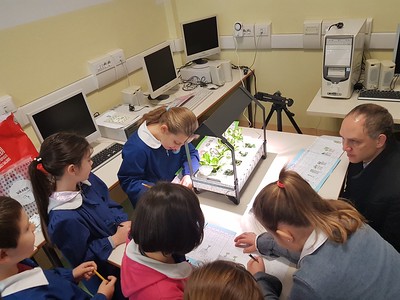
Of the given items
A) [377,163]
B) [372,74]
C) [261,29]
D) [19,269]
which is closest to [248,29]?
[261,29]

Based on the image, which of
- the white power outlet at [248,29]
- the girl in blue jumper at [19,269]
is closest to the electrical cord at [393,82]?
the white power outlet at [248,29]

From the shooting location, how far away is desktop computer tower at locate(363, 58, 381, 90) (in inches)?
89.4

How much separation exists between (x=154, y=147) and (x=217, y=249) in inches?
25.9

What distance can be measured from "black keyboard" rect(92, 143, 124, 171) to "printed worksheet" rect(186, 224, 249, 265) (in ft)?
3.30

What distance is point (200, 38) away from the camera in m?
2.96

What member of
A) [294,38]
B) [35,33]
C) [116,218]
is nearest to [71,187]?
[116,218]

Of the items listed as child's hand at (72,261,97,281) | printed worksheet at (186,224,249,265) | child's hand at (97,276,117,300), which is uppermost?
printed worksheet at (186,224,249,265)

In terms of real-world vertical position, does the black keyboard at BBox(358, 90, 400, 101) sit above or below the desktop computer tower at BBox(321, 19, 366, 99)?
below

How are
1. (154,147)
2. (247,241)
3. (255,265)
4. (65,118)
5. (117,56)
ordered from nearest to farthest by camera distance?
(255,265), (247,241), (154,147), (65,118), (117,56)

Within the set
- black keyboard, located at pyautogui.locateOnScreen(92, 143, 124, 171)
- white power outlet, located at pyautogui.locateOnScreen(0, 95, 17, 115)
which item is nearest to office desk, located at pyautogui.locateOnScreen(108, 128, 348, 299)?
black keyboard, located at pyautogui.locateOnScreen(92, 143, 124, 171)

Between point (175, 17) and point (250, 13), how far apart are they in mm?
800

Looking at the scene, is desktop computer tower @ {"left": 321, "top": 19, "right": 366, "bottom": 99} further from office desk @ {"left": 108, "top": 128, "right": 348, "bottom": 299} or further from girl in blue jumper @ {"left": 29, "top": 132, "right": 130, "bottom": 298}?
girl in blue jumper @ {"left": 29, "top": 132, "right": 130, "bottom": 298}

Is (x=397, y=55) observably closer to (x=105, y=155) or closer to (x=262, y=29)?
(x=262, y=29)

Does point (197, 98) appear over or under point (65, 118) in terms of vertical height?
under
